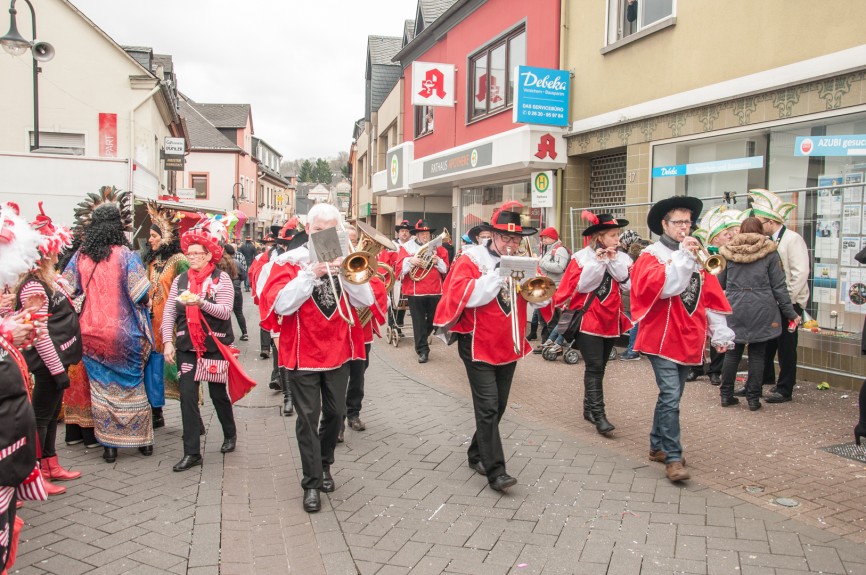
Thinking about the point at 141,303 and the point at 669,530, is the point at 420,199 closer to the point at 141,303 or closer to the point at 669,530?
the point at 141,303

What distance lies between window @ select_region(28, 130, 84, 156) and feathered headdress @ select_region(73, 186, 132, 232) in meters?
16.6

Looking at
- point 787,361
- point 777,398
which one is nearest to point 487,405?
point 777,398

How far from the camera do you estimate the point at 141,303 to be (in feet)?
19.0

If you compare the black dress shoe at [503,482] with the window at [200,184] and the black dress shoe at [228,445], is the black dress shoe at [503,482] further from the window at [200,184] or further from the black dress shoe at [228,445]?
the window at [200,184]

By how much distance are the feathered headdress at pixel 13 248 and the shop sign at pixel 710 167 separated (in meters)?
8.52

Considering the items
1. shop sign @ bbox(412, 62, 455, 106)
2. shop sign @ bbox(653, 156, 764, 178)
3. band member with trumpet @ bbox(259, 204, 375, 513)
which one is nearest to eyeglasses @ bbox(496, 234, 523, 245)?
band member with trumpet @ bbox(259, 204, 375, 513)

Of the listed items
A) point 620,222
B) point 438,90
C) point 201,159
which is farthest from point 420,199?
point 201,159

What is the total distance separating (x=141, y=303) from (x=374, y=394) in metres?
3.07

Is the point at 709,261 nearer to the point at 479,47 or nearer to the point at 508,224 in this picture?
the point at 508,224

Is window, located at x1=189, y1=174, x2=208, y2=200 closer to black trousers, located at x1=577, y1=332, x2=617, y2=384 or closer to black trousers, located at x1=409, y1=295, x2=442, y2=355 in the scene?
black trousers, located at x1=409, y1=295, x2=442, y2=355

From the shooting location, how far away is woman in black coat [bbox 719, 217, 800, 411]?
6.95 meters

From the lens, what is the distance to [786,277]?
7.41 m

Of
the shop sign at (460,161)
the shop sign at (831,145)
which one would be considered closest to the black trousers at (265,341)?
the shop sign at (460,161)

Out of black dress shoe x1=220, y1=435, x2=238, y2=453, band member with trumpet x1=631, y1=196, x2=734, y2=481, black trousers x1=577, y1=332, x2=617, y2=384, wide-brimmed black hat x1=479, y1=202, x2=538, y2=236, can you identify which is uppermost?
wide-brimmed black hat x1=479, y1=202, x2=538, y2=236
